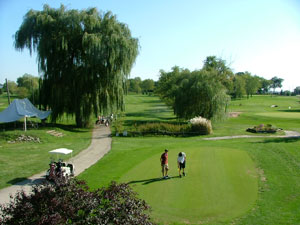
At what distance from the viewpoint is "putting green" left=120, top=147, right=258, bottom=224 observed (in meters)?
10.4

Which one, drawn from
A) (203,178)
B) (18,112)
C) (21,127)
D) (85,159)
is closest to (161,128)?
(85,159)

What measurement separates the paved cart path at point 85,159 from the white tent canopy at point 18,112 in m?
7.57

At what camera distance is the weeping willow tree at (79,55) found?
104 ft

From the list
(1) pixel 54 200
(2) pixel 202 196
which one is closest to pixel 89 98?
(2) pixel 202 196

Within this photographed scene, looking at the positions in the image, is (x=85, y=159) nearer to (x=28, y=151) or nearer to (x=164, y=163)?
(x=28, y=151)

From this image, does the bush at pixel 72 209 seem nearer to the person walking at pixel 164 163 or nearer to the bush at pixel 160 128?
the person walking at pixel 164 163

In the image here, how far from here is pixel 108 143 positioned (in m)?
27.9

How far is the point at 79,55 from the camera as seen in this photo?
33719mm

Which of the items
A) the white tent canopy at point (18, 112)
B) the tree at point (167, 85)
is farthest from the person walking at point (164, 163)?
the tree at point (167, 85)

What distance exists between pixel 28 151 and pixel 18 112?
9.41 m

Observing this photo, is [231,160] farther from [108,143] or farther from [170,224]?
[108,143]

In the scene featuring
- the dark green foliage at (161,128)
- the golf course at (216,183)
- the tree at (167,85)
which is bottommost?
the golf course at (216,183)

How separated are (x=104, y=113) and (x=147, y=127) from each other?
6051 mm

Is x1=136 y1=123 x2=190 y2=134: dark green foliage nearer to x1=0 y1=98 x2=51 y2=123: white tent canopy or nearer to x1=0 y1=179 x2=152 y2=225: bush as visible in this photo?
x1=0 y1=98 x2=51 y2=123: white tent canopy
